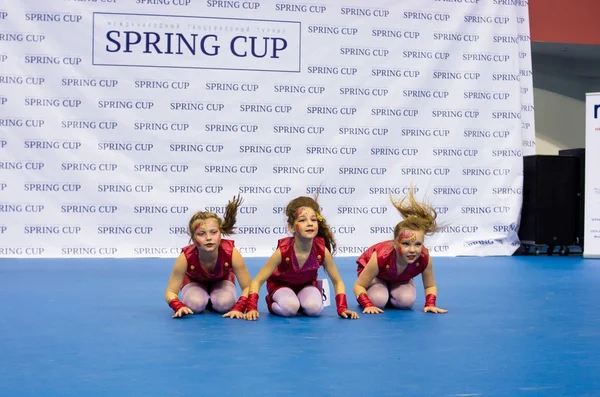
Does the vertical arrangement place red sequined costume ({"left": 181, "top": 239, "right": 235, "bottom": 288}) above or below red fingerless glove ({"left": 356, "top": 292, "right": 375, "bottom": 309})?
above

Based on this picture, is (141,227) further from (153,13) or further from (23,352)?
(23,352)

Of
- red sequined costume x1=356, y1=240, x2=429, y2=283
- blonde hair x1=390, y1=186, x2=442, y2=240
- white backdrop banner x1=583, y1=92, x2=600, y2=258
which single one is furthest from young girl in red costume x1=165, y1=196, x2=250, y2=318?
white backdrop banner x1=583, y1=92, x2=600, y2=258

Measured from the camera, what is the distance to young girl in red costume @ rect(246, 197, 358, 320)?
16.3 feet

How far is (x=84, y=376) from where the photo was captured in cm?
318

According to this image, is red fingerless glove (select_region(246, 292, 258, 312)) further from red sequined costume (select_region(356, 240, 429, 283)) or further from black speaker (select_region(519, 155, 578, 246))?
black speaker (select_region(519, 155, 578, 246))

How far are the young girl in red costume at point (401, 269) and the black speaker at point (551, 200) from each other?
5.82m

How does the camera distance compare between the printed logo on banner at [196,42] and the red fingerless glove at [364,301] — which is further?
the printed logo on banner at [196,42]

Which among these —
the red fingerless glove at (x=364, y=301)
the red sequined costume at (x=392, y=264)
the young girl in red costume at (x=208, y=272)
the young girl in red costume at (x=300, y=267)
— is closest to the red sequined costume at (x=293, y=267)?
the young girl in red costume at (x=300, y=267)

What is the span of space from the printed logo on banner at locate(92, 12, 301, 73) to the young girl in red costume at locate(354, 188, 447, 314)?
524 centimetres

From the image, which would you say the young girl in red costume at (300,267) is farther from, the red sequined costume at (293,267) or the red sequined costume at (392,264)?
the red sequined costume at (392,264)

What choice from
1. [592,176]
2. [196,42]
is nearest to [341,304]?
[196,42]

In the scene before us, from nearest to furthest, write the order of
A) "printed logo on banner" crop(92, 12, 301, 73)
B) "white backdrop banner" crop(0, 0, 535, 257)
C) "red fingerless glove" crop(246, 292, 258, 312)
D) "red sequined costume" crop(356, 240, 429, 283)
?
"red fingerless glove" crop(246, 292, 258, 312) < "red sequined costume" crop(356, 240, 429, 283) < "white backdrop banner" crop(0, 0, 535, 257) < "printed logo on banner" crop(92, 12, 301, 73)

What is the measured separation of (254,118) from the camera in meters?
10.4

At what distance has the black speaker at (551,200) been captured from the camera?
10977 millimetres
